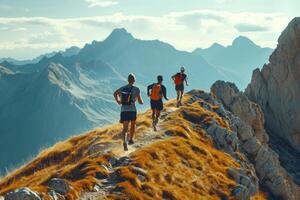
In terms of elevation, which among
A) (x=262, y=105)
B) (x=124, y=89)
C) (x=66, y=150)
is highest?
(x=124, y=89)

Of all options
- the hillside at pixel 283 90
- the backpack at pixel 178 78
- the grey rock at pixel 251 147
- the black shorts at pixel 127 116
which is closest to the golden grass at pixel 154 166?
the black shorts at pixel 127 116

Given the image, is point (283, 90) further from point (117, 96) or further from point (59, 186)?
point (59, 186)

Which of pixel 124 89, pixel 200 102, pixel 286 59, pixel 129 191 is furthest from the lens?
pixel 286 59

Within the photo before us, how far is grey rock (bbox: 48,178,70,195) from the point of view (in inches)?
944

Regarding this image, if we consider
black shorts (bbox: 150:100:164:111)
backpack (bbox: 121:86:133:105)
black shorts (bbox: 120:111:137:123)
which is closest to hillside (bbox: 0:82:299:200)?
black shorts (bbox: 120:111:137:123)

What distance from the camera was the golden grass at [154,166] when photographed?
26.9 metres

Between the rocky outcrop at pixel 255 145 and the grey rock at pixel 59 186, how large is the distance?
13835 mm

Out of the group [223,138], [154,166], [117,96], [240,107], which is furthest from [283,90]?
[117,96]

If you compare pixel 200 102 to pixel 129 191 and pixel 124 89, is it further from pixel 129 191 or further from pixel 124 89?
pixel 129 191

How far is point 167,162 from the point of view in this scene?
32.3m

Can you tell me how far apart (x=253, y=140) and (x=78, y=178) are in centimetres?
2818

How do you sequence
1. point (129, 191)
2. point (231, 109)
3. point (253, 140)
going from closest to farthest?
point (129, 191), point (253, 140), point (231, 109)

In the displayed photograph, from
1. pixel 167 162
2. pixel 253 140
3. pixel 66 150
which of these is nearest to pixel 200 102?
pixel 253 140

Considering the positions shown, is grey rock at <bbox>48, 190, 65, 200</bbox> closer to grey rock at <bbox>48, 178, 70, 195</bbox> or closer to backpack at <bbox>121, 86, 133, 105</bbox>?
grey rock at <bbox>48, 178, 70, 195</bbox>
